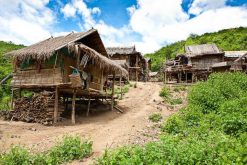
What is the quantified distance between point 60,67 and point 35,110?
2.97m

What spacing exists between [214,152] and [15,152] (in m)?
5.58

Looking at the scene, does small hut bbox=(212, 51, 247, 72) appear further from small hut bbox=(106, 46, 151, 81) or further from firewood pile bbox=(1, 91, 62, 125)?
firewood pile bbox=(1, 91, 62, 125)

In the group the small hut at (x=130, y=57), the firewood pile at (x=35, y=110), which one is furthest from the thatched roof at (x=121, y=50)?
the firewood pile at (x=35, y=110)

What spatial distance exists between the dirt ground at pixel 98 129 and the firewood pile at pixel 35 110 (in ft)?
2.06

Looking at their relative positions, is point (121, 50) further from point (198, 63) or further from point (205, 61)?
point (205, 61)

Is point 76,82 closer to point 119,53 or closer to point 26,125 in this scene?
point 26,125

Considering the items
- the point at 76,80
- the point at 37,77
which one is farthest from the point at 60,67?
the point at 37,77

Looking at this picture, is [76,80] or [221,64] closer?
[76,80]

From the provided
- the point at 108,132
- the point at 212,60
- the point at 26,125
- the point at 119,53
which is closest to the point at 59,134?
the point at 108,132

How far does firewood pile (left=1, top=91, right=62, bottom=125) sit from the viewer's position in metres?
15.5

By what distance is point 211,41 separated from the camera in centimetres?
6244

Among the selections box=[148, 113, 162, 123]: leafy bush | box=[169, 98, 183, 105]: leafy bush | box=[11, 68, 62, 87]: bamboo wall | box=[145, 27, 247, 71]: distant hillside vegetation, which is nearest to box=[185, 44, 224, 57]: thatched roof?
box=[169, 98, 183, 105]: leafy bush

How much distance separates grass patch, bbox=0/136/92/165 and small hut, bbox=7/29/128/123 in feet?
20.7

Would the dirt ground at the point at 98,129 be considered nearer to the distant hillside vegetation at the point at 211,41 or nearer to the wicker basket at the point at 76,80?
the wicker basket at the point at 76,80
